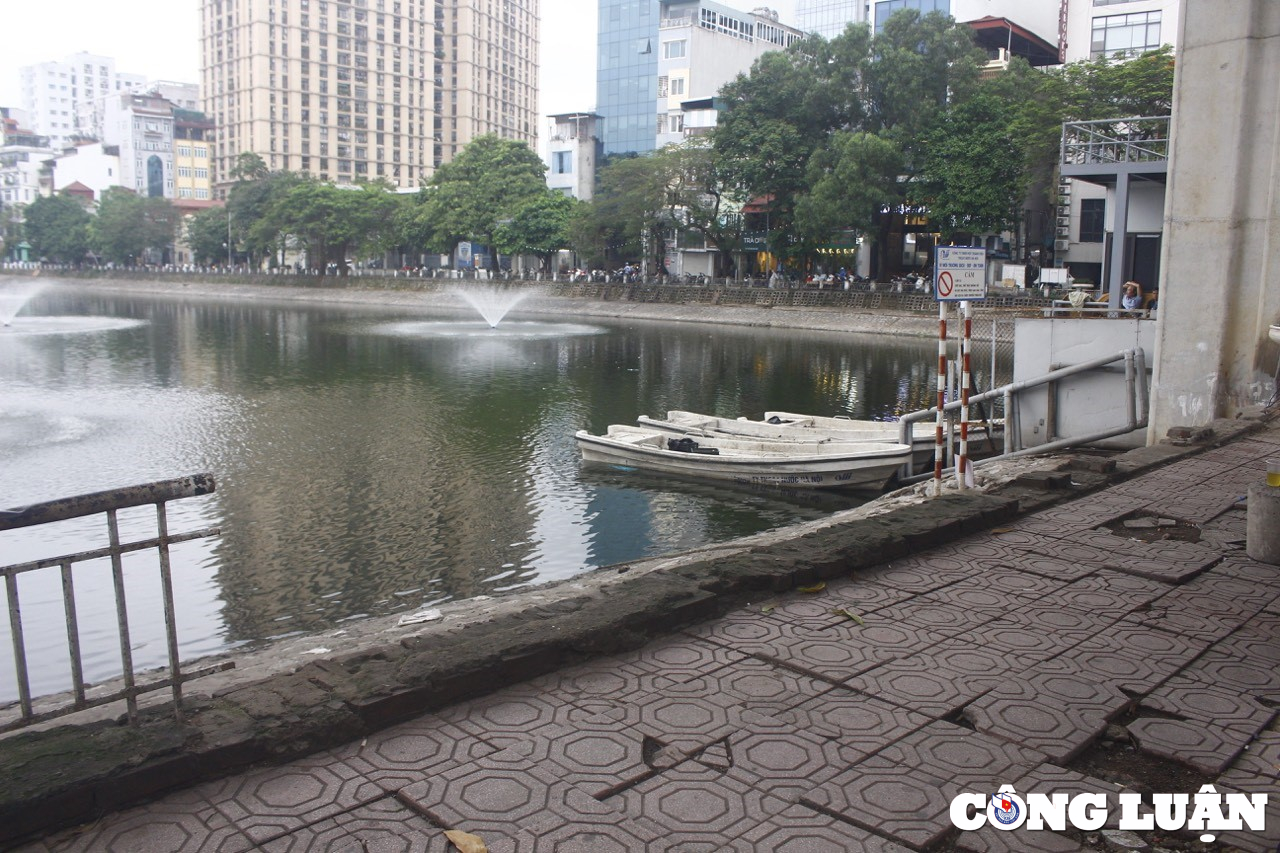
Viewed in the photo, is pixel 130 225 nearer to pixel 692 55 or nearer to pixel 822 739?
pixel 692 55

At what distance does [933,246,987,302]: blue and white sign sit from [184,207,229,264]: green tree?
98.8m

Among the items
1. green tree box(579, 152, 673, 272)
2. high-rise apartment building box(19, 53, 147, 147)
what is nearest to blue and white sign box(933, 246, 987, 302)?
green tree box(579, 152, 673, 272)

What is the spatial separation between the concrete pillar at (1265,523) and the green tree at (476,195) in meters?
67.5

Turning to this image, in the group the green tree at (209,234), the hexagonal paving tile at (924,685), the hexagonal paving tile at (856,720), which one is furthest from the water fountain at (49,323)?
the hexagonal paving tile at (856,720)

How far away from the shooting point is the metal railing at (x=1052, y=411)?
52.7ft

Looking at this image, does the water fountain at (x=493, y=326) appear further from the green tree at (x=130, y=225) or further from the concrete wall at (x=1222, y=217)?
the green tree at (x=130, y=225)

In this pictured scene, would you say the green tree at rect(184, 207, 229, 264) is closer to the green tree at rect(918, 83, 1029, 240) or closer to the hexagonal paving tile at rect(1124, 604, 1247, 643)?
the green tree at rect(918, 83, 1029, 240)

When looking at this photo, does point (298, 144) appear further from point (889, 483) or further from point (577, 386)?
point (889, 483)

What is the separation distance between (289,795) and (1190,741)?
414 centimetres

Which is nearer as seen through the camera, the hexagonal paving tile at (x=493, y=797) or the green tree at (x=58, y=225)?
the hexagonal paving tile at (x=493, y=797)

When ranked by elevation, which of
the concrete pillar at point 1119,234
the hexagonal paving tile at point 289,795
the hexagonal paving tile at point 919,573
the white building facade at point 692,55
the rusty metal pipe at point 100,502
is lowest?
the hexagonal paving tile at point 919,573

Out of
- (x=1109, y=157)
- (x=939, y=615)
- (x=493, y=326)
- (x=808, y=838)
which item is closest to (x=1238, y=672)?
(x=939, y=615)

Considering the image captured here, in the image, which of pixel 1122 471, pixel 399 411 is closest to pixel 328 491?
pixel 399 411

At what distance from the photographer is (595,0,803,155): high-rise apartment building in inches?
3297
